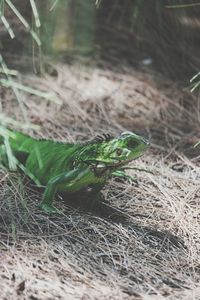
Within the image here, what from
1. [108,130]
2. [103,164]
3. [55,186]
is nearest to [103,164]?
[103,164]

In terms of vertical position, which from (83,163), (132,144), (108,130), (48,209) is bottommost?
(108,130)

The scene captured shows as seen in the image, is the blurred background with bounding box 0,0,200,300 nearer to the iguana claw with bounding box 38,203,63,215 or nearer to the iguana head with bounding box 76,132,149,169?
the iguana claw with bounding box 38,203,63,215

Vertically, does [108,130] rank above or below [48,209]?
below

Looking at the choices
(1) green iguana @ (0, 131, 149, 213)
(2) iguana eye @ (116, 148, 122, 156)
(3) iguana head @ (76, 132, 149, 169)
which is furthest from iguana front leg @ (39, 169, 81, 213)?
(2) iguana eye @ (116, 148, 122, 156)

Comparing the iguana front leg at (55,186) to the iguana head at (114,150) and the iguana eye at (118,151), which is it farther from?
the iguana eye at (118,151)

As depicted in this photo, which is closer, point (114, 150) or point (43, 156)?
point (114, 150)

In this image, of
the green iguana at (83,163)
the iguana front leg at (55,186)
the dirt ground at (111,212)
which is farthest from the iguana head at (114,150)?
the dirt ground at (111,212)

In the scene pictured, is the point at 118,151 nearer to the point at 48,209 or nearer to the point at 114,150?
the point at 114,150
